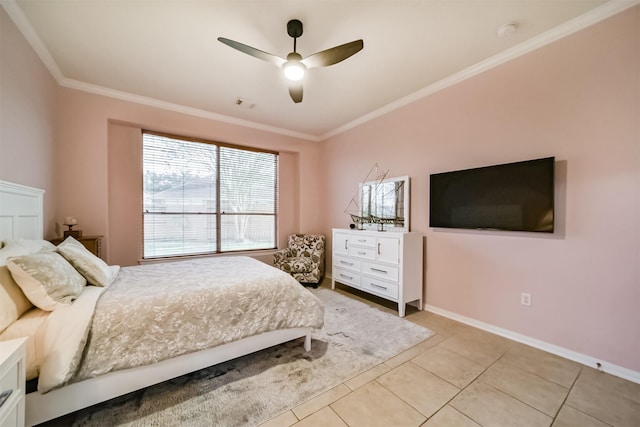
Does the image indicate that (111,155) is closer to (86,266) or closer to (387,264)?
(86,266)

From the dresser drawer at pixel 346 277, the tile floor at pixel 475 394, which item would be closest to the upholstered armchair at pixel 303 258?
the dresser drawer at pixel 346 277

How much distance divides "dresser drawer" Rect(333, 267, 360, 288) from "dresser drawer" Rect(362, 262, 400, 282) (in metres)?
0.20

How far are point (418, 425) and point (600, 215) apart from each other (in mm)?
2076

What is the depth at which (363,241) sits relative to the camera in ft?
11.0

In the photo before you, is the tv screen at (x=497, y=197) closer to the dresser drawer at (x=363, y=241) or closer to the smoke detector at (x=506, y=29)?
the dresser drawer at (x=363, y=241)

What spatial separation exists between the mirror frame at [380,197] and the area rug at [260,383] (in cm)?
131

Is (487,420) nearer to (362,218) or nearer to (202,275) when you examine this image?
(202,275)

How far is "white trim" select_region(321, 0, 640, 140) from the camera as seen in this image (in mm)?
1838

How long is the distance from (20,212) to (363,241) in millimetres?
3357

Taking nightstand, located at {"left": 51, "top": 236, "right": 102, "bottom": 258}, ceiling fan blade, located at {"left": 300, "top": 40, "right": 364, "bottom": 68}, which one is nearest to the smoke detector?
ceiling fan blade, located at {"left": 300, "top": 40, "right": 364, "bottom": 68}

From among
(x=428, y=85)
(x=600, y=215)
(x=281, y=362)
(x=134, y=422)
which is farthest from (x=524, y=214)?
(x=134, y=422)

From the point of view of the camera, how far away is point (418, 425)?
1.41 metres

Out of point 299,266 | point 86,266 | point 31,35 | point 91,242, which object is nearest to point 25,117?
point 31,35

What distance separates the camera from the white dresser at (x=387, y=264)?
2.88 m
